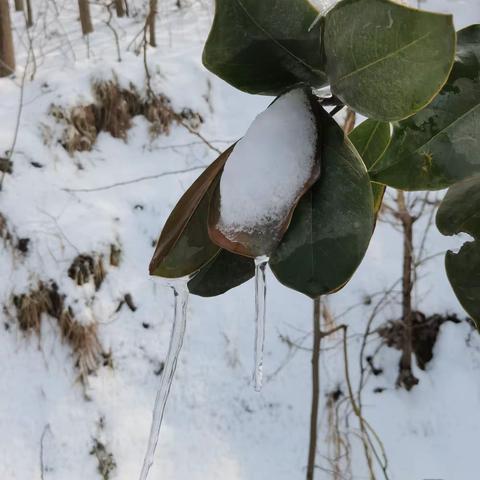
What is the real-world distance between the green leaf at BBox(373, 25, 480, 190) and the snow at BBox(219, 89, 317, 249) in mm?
49

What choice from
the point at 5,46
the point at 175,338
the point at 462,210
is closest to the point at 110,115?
the point at 5,46

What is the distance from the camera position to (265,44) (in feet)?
0.77

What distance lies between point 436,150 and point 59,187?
2.26 meters

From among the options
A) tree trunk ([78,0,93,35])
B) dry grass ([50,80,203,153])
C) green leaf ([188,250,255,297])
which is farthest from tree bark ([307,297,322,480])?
tree trunk ([78,0,93,35])

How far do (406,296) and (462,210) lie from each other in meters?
1.65

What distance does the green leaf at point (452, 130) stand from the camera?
0.23 meters

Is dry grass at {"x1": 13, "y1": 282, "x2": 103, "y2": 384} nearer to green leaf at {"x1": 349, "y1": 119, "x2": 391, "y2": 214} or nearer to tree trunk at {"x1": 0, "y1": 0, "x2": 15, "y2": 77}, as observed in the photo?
tree trunk at {"x1": 0, "y1": 0, "x2": 15, "y2": 77}

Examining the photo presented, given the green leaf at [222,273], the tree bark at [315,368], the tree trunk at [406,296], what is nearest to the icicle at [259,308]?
the green leaf at [222,273]

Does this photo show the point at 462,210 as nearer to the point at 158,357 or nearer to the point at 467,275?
the point at 467,275

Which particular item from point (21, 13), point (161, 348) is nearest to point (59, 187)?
point (161, 348)

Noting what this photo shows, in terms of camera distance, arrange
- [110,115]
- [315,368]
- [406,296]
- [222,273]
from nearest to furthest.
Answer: [222,273] < [315,368] < [406,296] < [110,115]

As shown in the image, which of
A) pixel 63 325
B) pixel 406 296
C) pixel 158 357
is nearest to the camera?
pixel 406 296

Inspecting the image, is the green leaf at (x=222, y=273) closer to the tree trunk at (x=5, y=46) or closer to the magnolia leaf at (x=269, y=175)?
the magnolia leaf at (x=269, y=175)

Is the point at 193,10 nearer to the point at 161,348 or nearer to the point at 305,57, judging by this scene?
the point at 161,348
